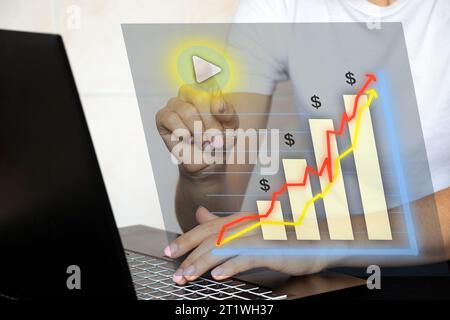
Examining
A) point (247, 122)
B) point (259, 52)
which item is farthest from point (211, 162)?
point (259, 52)

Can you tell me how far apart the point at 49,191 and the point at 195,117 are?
0.47 meters

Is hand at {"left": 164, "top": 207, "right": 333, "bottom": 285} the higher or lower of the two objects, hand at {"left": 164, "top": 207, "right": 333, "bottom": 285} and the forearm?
the lower

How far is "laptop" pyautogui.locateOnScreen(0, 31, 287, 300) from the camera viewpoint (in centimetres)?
58

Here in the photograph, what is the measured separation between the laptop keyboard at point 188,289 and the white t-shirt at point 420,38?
627 millimetres

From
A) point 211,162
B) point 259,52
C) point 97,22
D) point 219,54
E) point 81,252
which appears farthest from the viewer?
point 97,22

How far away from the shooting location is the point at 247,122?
53.9 inches

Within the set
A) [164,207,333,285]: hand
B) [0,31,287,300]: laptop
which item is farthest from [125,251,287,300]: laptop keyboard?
[0,31,287,300]: laptop

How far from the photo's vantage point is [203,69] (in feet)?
5.62

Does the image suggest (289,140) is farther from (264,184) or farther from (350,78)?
(350,78)

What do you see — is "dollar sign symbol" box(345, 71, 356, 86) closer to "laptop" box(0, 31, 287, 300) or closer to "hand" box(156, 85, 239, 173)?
"hand" box(156, 85, 239, 173)

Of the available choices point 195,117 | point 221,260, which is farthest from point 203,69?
point 221,260

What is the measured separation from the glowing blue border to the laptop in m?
0.25
